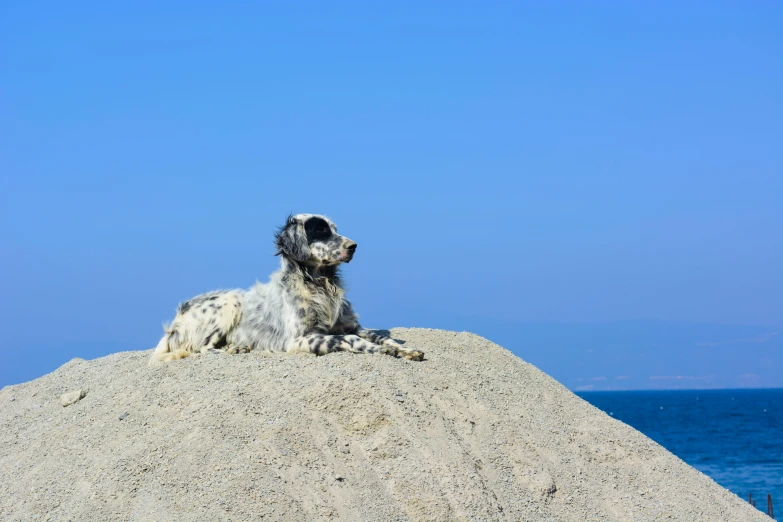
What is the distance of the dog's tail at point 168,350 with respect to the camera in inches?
426

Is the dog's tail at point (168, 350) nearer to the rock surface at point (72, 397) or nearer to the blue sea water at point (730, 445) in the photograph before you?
the rock surface at point (72, 397)

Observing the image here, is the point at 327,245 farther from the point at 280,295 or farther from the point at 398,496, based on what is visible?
the point at 398,496

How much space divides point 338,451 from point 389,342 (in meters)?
2.47

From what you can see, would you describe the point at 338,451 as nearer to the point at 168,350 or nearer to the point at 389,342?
the point at 389,342

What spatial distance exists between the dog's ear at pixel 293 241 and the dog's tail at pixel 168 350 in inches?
69.6

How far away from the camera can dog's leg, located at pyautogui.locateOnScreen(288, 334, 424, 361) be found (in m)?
9.95

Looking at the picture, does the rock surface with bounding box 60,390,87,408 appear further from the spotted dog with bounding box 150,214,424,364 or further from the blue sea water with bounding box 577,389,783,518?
the blue sea water with bounding box 577,389,783,518

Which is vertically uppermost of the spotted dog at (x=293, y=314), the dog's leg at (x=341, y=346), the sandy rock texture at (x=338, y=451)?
the spotted dog at (x=293, y=314)

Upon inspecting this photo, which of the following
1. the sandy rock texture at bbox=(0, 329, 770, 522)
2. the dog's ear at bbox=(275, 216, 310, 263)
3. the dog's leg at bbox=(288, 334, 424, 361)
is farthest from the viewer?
the dog's ear at bbox=(275, 216, 310, 263)

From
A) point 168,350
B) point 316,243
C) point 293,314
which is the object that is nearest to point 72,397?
point 168,350

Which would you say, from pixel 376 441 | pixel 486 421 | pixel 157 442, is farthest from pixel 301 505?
pixel 486 421

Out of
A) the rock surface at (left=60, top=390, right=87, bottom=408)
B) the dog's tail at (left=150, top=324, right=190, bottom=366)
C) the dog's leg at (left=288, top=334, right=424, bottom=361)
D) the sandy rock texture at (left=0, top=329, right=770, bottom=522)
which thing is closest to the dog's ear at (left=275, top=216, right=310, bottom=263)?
the dog's leg at (left=288, top=334, right=424, bottom=361)

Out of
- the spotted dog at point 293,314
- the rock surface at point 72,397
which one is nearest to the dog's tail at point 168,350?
the spotted dog at point 293,314

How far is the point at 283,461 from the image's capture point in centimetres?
791
